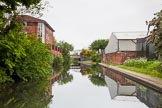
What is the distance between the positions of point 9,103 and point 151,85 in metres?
9.67

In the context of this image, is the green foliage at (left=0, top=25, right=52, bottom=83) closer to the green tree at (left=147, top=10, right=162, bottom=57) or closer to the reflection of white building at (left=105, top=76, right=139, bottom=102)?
the reflection of white building at (left=105, top=76, right=139, bottom=102)

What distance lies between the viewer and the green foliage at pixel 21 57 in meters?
22.6

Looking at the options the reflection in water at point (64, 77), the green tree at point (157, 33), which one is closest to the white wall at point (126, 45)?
the reflection in water at point (64, 77)

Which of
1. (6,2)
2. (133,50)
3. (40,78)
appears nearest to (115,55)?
(133,50)

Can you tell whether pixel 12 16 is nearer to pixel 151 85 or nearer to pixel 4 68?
pixel 4 68

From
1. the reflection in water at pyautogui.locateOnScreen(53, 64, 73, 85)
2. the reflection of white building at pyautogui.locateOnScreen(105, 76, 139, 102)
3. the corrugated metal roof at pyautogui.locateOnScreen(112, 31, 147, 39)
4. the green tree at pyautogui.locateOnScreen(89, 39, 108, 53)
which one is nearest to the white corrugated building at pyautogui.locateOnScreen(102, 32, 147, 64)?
the corrugated metal roof at pyautogui.locateOnScreen(112, 31, 147, 39)

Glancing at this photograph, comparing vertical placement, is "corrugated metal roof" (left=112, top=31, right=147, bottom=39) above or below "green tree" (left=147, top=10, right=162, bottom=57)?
above

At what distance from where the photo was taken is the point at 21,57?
27.5 metres

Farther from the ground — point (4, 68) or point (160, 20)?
point (160, 20)

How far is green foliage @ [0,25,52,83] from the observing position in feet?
74.3

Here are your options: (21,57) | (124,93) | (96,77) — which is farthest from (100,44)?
(124,93)

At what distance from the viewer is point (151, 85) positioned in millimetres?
22031

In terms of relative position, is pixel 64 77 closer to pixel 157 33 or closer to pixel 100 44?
pixel 157 33

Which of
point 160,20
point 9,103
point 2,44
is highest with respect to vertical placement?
point 160,20
